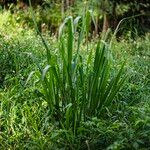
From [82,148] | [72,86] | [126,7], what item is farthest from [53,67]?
[126,7]

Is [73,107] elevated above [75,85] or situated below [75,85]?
below

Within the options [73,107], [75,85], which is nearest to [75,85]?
[75,85]

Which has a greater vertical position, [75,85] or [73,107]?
[75,85]

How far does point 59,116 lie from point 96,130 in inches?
15.2

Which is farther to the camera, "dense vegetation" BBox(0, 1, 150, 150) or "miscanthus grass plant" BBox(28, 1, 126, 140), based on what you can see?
"miscanthus grass plant" BBox(28, 1, 126, 140)

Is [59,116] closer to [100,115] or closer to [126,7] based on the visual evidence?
[100,115]

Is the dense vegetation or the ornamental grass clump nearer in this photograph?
the dense vegetation

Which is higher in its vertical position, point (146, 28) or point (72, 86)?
point (72, 86)

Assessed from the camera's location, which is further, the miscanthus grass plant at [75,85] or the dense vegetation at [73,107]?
the miscanthus grass plant at [75,85]

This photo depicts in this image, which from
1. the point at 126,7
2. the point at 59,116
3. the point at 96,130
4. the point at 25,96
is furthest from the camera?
the point at 126,7

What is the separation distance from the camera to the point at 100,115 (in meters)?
3.29

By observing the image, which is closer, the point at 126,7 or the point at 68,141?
the point at 68,141

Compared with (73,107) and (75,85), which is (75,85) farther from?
(73,107)

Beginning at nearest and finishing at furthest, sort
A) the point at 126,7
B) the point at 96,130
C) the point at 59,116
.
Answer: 1. the point at 96,130
2. the point at 59,116
3. the point at 126,7
